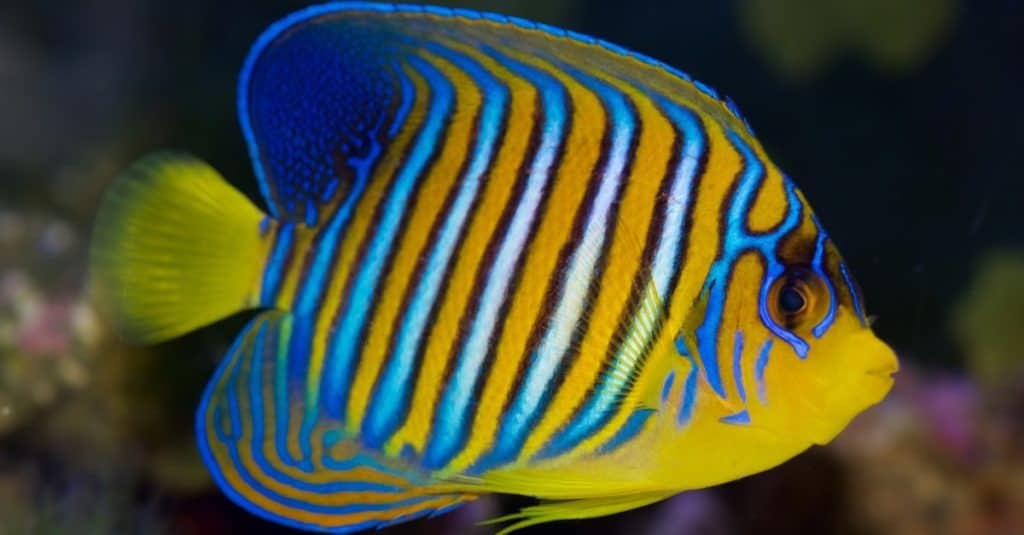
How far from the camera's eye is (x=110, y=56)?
4312 mm

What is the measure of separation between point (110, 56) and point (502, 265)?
4048 mm

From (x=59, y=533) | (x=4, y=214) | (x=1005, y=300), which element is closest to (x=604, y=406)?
(x=59, y=533)

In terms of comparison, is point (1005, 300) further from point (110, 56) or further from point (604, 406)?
point (110, 56)

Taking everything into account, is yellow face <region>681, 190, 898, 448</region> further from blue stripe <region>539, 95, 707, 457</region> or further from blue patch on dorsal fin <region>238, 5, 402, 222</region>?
blue patch on dorsal fin <region>238, 5, 402, 222</region>

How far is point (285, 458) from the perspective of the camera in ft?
3.13

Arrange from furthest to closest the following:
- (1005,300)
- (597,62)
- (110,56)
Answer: (110,56)
(1005,300)
(597,62)

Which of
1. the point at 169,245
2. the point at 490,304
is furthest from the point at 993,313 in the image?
the point at 169,245

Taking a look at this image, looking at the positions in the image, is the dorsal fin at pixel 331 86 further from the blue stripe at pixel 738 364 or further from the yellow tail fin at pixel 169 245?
the blue stripe at pixel 738 364

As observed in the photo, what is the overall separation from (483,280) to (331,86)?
290 millimetres

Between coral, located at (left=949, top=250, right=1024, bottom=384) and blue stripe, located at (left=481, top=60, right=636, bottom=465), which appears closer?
blue stripe, located at (left=481, top=60, right=636, bottom=465)

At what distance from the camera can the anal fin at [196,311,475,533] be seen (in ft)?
3.00

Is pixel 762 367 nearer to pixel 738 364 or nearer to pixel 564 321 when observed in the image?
pixel 738 364

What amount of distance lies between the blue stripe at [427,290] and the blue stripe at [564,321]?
4.3 inches

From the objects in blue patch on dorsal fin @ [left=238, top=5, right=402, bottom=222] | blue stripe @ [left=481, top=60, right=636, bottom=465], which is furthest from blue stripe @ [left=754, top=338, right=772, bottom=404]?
blue patch on dorsal fin @ [left=238, top=5, right=402, bottom=222]
